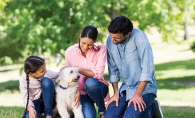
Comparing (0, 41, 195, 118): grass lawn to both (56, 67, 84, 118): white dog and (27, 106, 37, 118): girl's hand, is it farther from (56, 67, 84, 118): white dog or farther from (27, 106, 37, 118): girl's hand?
(56, 67, 84, 118): white dog

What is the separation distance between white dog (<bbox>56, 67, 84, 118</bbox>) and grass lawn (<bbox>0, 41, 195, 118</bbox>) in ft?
2.57

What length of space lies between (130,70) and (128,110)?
61cm

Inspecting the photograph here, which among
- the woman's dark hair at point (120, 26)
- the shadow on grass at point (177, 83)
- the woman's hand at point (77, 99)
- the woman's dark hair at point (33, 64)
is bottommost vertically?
the shadow on grass at point (177, 83)

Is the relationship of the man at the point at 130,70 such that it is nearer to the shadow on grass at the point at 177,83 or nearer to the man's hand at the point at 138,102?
the man's hand at the point at 138,102

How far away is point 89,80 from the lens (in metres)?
6.22

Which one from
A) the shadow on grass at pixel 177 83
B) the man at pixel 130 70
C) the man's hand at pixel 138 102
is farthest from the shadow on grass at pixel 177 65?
the man's hand at pixel 138 102

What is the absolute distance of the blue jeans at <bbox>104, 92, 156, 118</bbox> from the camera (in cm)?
571

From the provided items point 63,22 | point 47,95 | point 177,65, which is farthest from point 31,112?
point 177,65

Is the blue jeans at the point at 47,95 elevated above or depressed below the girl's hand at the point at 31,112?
above

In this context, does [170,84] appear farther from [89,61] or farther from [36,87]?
[36,87]

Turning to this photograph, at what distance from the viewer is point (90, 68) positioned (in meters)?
6.54

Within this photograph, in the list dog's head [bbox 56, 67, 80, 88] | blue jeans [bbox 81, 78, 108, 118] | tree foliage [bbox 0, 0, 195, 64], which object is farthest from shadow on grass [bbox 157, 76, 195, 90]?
dog's head [bbox 56, 67, 80, 88]

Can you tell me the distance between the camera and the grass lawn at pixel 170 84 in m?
9.37

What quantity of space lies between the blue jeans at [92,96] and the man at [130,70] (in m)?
0.17
